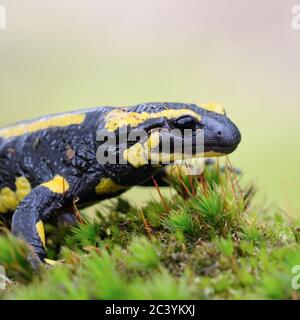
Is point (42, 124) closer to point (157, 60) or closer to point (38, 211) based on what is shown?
point (38, 211)

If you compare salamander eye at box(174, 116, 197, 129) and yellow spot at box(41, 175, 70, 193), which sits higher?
salamander eye at box(174, 116, 197, 129)

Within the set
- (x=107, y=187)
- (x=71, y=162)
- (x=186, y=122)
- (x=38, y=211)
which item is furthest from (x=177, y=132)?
(x=38, y=211)

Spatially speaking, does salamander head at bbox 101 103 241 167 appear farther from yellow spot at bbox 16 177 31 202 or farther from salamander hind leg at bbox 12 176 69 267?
yellow spot at bbox 16 177 31 202

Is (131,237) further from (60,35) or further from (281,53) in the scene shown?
(60,35)

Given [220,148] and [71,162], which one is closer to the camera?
[220,148]

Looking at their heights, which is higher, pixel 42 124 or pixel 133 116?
pixel 133 116

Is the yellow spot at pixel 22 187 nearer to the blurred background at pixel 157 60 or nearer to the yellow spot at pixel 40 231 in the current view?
the yellow spot at pixel 40 231

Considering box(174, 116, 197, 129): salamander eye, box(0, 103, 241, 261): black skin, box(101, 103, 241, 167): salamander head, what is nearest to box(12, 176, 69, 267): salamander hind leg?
box(0, 103, 241, 261): black skin
